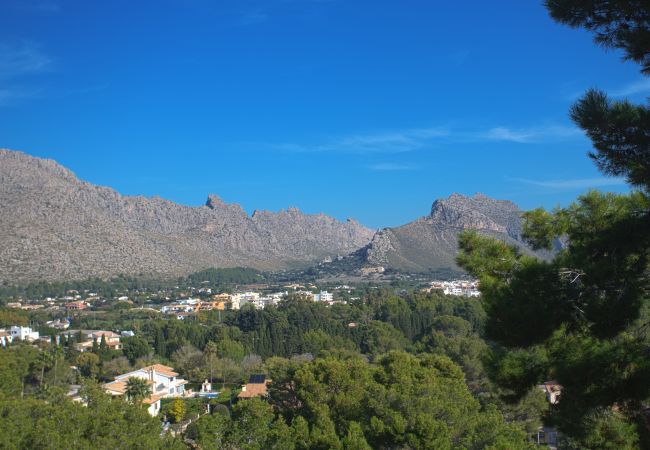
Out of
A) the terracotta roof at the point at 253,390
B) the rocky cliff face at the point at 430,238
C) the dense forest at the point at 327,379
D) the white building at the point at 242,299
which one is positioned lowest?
the terracotta roof at the point at 253,390

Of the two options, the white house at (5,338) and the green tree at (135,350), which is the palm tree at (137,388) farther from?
the white house at (5,338)

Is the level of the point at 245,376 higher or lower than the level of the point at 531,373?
lower

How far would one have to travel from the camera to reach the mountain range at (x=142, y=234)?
9738cm

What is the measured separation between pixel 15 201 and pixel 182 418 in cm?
9340

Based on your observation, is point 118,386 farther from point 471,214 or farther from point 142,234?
point 471,214

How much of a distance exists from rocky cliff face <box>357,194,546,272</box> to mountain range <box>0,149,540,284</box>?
22 centimetres

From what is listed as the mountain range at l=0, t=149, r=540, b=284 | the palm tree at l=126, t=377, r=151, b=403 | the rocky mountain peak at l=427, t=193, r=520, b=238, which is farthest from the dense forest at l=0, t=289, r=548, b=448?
the rocky mountain peak at l=427, t=193, r=520, b=238

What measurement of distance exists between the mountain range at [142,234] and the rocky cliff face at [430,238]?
22 centimetres

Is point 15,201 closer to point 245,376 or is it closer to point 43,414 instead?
point 245,376

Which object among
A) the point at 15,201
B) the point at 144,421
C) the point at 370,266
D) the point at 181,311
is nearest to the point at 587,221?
the point at 144,421

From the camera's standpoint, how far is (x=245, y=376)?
3306 cm

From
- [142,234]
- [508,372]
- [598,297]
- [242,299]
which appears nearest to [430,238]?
[242,299]

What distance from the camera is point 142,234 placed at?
13038cm

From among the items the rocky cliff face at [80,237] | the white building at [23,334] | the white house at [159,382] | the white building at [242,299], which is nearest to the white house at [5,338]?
the white building at [23,334]
